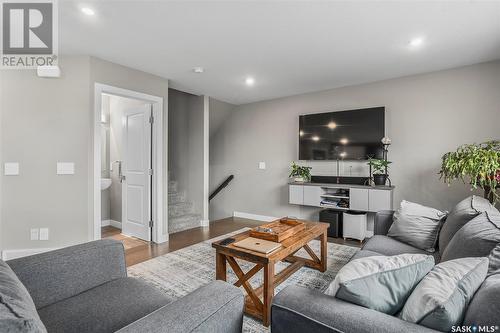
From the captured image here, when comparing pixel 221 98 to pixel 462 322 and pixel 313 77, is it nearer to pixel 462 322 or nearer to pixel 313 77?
pixel 313 77

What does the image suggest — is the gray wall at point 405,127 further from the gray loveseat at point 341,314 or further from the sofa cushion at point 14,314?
the sofa cushion at point 14,314

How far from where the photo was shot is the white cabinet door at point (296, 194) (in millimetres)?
4355

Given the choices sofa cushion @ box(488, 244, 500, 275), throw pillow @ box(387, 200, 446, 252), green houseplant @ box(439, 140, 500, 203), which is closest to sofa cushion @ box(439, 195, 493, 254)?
throw pillow @ box(387, 200, 446, 252)

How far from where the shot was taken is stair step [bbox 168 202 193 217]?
184 inches

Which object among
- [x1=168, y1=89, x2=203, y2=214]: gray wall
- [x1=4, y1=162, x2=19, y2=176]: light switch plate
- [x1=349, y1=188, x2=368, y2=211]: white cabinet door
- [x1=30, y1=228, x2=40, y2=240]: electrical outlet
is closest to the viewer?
[x1=4, y1=162, x2=19, y2=176]: light switch plate

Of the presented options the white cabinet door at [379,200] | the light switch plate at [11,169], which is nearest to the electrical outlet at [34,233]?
the light switch plate at [11,169]

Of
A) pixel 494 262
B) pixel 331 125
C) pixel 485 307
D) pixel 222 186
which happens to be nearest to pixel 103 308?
pixel 485 307

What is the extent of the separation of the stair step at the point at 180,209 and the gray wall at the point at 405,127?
1.19 m

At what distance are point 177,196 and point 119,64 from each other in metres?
2.64

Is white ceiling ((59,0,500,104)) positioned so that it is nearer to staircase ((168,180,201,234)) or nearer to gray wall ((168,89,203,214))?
gray wall ((168,89,203,214))

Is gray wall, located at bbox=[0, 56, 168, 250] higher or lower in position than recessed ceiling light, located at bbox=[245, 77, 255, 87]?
lower

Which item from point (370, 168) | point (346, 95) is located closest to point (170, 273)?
point (370, 168)

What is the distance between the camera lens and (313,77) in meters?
3.78

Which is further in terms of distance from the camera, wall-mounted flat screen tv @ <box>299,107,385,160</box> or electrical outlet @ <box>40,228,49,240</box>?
wall-mounted flat screen tv @ <box>299,107,385,160</box>
